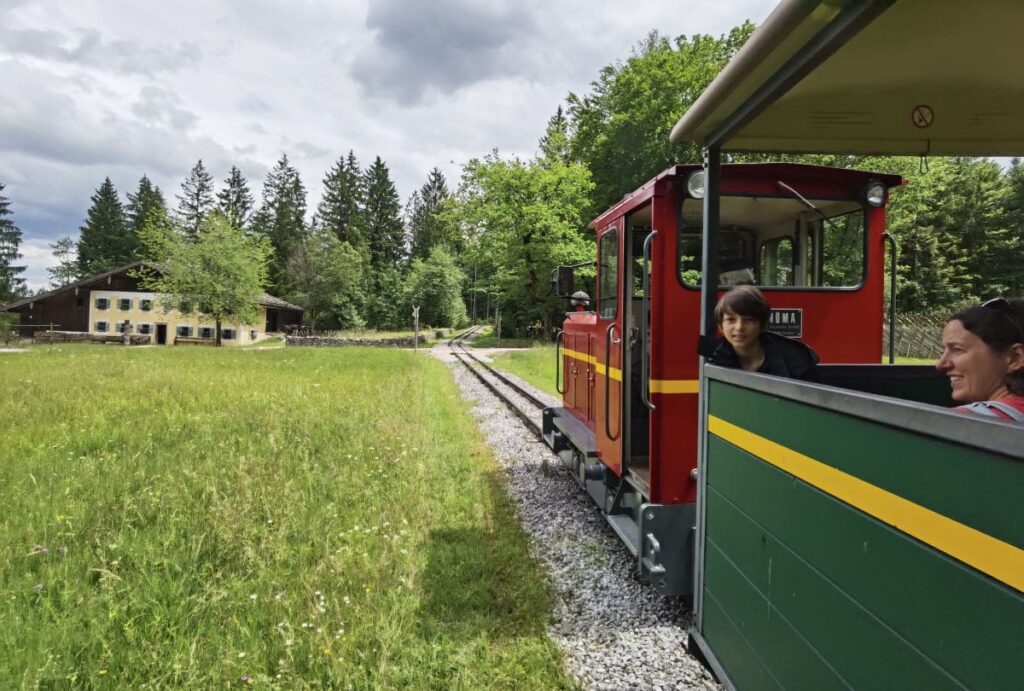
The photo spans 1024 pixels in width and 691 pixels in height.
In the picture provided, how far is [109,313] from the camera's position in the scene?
49750 millimetres

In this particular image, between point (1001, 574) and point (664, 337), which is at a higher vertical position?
point (664, 337)

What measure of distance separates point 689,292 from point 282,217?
248 ft

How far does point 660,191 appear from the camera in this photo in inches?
136

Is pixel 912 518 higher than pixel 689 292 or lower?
lower

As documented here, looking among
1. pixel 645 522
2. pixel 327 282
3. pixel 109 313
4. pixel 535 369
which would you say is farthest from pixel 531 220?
pixel 109 313

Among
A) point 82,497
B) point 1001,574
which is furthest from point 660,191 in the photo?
point 82,497

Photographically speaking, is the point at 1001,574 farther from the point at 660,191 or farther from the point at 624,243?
the point at 624,243

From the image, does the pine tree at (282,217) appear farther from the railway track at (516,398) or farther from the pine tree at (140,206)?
the railway track at (516,398)

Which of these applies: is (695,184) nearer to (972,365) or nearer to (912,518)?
(972,365)

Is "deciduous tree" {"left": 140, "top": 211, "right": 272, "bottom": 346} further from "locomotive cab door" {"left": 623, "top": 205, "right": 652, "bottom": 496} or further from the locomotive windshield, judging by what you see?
the locomotive windshield

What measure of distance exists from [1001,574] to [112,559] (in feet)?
15.3

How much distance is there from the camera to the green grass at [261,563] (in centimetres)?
278

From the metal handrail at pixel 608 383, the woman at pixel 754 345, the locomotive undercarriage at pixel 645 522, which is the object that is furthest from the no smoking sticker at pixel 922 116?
the locomotive undercarriage at pixel 645 522

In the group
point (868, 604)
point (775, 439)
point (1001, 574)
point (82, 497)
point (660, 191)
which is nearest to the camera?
point (1001, 574)
